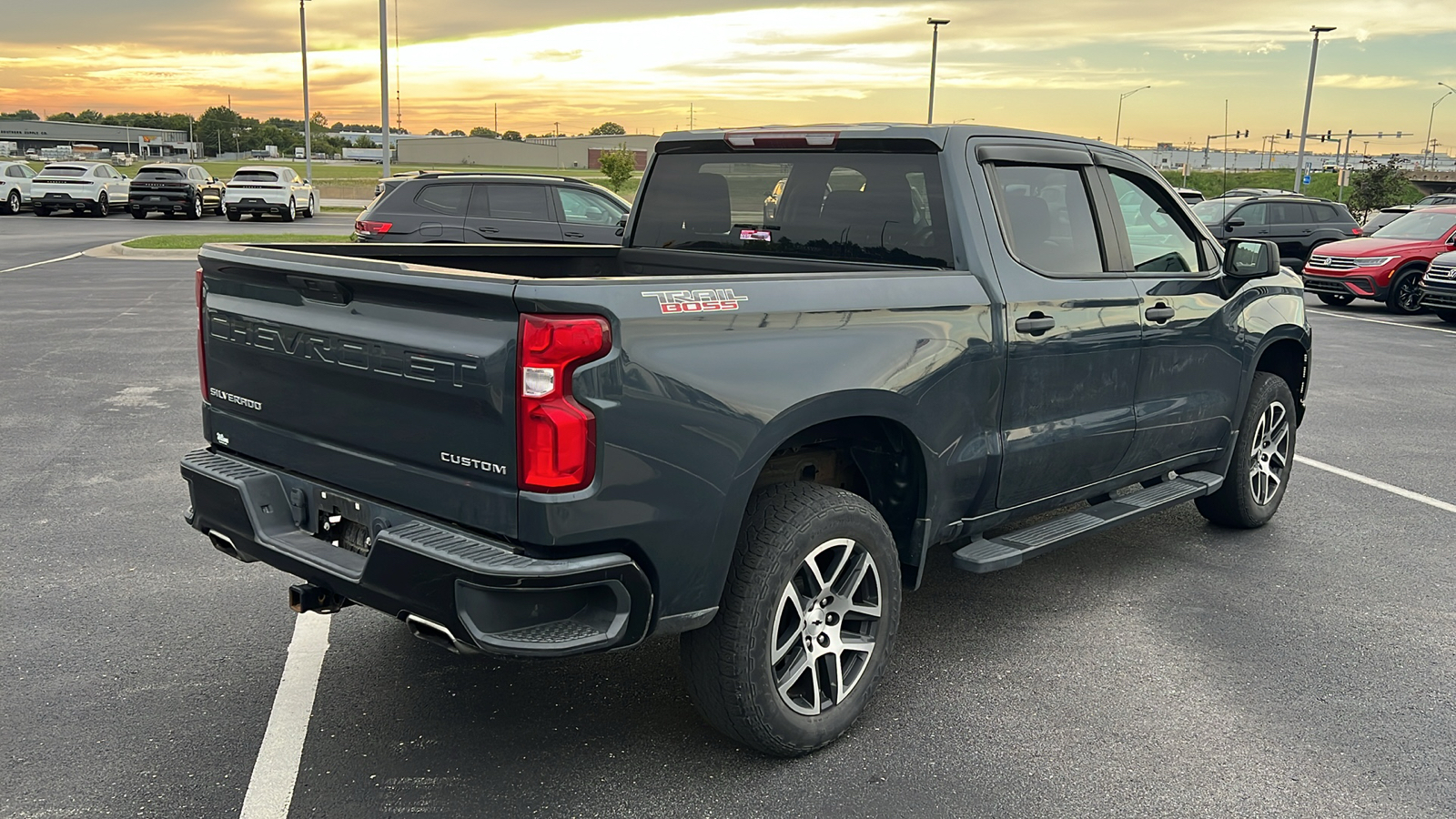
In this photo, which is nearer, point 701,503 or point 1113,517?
point 701,503

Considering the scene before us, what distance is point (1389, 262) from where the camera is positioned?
18516 millimetres

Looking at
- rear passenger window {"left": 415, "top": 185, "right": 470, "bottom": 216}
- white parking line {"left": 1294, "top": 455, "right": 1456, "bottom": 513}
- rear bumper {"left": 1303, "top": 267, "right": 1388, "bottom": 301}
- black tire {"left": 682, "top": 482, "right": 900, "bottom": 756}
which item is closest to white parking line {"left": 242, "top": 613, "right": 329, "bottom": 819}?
black tire {"left": 682, "top": 482, "right": 900, "bottom": 756}

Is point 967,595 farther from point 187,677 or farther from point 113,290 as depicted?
point 113,290

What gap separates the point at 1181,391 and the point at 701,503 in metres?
2.97

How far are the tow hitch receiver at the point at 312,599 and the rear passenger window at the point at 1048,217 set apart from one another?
8.81ft

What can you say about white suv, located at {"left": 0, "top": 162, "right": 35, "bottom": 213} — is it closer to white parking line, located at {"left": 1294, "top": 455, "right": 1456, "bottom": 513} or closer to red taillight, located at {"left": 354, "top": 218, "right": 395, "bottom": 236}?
red taillight, located at {"left": 354, "top": 218, "right": 395, "bottom": 236}

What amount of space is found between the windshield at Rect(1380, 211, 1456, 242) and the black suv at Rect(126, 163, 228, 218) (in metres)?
32.2

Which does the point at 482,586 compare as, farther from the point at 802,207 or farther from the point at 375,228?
the point at 375,228

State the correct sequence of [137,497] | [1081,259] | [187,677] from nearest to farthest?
[187,677], [1081,259], [137,497]

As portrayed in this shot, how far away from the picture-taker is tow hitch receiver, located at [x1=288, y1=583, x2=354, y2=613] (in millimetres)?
3479

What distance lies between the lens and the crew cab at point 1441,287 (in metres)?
Result: 16.8

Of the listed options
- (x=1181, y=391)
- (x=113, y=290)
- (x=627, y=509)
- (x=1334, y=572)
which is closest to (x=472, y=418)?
(x=627, y=509)

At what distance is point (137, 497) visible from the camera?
246 inches

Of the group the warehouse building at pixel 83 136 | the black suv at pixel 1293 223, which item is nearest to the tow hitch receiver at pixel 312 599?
the black suv at pixel 1293 223
